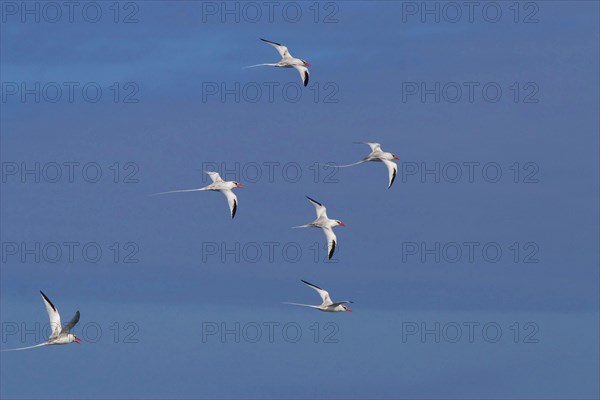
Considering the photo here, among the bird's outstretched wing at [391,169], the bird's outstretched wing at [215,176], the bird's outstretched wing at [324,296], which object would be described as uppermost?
the bird's outstretched wing at [391,169]

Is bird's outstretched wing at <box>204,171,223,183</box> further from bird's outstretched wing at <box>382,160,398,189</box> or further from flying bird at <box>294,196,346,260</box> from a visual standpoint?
bird's outstretched wing at <box>382,160,398,189</box>

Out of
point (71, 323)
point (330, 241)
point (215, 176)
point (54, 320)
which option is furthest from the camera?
point (215, 176)

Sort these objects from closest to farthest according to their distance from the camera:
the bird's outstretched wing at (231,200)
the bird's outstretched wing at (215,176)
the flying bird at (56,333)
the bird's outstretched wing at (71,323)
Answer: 1. the bird's outstretched wing at (71,323)
2. the flying bird at (56,333)
3. the bird's outstretched wing at (231,200)
4. the bird's outstretched wing at (215,176)

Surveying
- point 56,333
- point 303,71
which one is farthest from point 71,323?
point 303,71

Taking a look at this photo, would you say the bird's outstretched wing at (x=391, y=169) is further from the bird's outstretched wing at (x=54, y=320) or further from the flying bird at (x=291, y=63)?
the bird's outstretched wing at (x=54, y=320)

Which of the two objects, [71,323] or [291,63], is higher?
[291,63]

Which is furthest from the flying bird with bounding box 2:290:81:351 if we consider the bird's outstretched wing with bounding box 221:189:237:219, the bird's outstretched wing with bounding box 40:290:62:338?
the bird's outstretched wing with bounding box 221:189:237:219

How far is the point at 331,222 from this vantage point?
319 ft

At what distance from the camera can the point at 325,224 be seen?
318 ft

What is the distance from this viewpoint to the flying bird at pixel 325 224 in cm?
9488

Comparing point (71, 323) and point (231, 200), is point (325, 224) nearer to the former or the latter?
point (231, 200)

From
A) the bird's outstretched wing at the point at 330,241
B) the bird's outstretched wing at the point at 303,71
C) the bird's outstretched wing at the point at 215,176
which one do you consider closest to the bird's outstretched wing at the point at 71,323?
the bird's outstretched wing at the point at 215,176

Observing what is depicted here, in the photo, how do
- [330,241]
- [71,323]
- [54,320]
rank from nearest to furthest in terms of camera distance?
[71,323] < [54,320] < [330,241]

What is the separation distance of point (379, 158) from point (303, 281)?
475 inches
